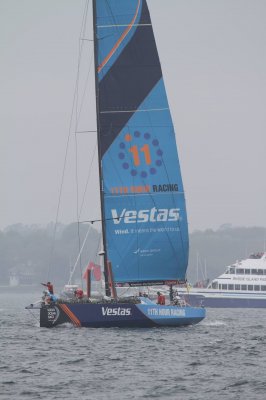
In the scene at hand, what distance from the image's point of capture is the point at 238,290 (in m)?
118

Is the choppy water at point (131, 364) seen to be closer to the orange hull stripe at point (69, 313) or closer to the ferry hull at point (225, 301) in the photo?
the orange hull stripe at point (69, 313)

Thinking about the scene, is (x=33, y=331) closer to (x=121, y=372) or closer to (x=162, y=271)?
(x=162, y=271)

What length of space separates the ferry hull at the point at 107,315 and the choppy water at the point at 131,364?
502mm

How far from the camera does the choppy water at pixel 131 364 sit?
34.5 m

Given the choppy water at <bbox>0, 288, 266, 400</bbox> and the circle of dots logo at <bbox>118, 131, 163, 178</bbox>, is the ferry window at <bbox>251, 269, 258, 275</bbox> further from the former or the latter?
the circle of dots logo at <bbox>118, 131, 163, 178</bbox>

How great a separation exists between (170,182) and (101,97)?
18.3 ft

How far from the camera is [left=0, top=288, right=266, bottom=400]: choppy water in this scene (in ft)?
113

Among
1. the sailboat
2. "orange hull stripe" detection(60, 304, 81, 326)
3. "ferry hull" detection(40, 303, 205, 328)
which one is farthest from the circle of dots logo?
"orange hull stripe" detection(60, 304, 81, 326)

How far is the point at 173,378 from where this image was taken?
3738cm

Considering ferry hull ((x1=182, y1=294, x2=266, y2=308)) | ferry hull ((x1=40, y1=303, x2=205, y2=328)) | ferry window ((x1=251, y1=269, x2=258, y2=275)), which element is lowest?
ferry hull ((x1=40, y1=303, x2=205, y2=328))

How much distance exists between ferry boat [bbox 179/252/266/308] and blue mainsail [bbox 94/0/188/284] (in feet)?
188

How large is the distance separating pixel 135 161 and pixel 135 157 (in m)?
0.20

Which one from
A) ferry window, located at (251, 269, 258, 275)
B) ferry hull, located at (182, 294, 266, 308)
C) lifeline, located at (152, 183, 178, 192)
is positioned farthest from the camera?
ferry window, located at (251, 269, 258, 275)

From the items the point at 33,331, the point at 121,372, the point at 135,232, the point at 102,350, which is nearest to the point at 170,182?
the point at 135,232
